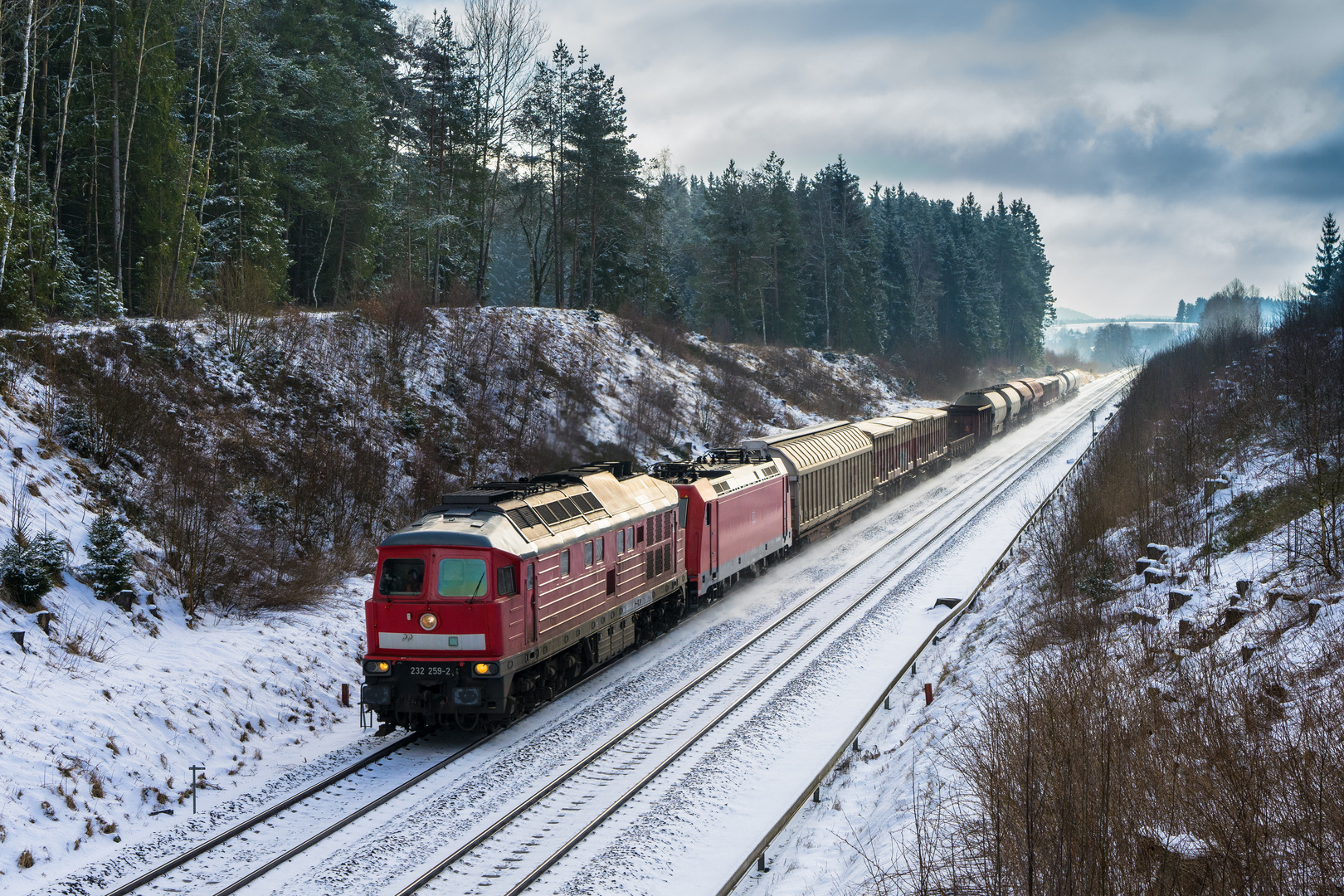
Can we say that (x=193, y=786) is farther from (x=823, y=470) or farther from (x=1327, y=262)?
(x=1327, y=262)

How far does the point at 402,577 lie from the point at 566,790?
13.7ft

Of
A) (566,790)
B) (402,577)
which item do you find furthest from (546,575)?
(566,790)

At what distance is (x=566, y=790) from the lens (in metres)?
13.5

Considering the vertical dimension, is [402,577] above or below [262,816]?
above

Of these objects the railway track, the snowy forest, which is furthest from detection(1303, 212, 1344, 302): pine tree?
the railway track

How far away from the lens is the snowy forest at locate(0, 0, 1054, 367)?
30.1m

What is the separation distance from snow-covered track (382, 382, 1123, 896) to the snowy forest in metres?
17.9

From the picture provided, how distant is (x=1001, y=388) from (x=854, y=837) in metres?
64.2

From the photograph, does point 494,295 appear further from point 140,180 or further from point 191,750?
point 191,750

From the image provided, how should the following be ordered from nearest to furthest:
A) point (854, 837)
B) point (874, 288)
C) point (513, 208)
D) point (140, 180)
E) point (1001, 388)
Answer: point (854, 837), point (140, 180), point (513, 208), point (1001, 388), point (874, 288)

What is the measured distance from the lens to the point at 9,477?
18172 millimetres

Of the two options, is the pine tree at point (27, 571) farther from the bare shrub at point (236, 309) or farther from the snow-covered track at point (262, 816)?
the bare shrub at point (236, 309)

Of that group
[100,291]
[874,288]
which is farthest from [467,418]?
[874,288]

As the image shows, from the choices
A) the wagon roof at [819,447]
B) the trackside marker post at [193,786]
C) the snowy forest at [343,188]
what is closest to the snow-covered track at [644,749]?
the trackside marker post at [193,786]
